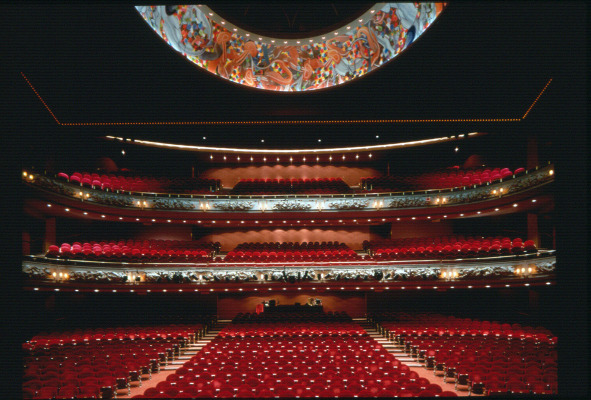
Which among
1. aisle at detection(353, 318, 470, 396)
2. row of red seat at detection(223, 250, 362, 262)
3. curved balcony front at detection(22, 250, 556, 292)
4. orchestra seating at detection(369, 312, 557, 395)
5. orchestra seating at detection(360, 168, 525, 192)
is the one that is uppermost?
orchestra seating at detection(360, 168, 525, 192)

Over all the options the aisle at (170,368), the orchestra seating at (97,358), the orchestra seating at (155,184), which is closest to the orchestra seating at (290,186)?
the orchestra seating at (155,184)

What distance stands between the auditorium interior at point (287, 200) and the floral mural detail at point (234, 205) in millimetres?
96

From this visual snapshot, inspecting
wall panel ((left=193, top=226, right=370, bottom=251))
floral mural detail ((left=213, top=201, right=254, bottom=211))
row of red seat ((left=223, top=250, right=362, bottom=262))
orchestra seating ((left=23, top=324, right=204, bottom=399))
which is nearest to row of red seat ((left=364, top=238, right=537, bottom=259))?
wall panel ((left=193, top=226, right=370, bottom=251))

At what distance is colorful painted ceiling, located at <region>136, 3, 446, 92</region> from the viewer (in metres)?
13.9

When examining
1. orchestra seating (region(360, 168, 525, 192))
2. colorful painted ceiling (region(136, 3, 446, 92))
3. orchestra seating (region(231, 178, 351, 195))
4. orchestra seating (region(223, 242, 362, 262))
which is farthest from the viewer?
orchestra seating (region(231, 178, 351, 195))

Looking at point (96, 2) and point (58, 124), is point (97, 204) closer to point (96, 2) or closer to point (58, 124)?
point (58, 124)

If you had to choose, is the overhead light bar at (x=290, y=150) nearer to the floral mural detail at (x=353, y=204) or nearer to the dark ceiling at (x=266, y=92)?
the dark ceiling at (x=266, y=92)

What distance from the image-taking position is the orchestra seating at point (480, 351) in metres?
7.65

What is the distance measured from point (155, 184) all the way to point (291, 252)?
26.1ft

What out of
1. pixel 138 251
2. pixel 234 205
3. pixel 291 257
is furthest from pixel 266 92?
pixel 138 251

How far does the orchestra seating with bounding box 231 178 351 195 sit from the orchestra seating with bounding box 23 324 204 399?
7.58 meters

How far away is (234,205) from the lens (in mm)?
17844

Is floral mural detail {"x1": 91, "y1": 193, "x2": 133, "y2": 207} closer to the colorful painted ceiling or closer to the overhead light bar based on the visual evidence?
the overhead light bar

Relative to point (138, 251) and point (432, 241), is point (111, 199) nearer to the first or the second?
point (138, 251)
